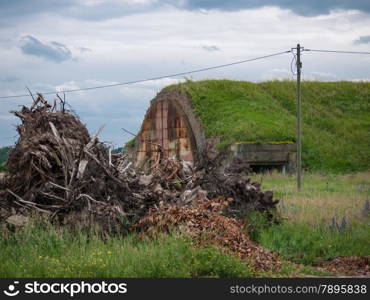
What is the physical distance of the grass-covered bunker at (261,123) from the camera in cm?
3338

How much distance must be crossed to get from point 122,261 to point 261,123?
26.3 metres

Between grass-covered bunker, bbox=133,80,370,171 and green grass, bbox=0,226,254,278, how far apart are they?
21.5 metres

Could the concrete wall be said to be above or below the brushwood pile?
below

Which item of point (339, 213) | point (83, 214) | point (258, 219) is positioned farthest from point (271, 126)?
point (83, 214)

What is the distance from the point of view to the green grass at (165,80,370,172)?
112ft

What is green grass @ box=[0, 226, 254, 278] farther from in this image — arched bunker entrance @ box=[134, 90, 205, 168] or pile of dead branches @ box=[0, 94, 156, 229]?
arched bunker entrance @ box=[134, 90, 205, 168]

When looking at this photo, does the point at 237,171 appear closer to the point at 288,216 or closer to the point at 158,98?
the point at 288,216

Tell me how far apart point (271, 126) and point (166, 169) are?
65.0 ft

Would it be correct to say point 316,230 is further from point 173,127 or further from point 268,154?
point 173,127

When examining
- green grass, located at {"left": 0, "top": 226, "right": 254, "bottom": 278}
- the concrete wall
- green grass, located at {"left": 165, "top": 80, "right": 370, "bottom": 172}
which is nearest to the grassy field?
green grass, located at {"left": 0, "top": 226, "right": 254, "bottom": 278}

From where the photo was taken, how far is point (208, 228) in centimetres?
1107

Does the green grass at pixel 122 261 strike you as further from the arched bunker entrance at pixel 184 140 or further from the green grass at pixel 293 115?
the green grass at pixel 293 115

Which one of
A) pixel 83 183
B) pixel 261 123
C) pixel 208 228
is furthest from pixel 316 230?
pixel 261 123

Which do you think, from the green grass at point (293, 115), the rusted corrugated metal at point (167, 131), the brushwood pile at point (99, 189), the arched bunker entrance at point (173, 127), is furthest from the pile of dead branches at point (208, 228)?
the rusted corrugated metal at point (167, 131)
